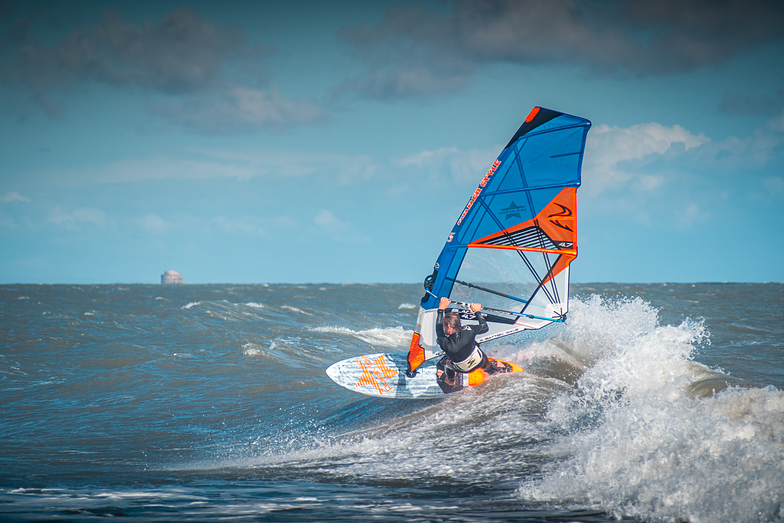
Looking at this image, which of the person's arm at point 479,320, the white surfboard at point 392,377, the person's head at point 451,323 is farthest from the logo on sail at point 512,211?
the white surfboard at point 392,377

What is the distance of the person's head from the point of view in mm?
5719

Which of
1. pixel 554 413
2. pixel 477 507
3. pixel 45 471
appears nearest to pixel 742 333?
pixel 554 413

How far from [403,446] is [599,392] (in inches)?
92.1

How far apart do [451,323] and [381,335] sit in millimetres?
7499

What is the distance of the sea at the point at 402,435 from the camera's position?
2.92 m

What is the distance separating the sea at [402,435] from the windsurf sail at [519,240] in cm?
82

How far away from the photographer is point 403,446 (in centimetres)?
451

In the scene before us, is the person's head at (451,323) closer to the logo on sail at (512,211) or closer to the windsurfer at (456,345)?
the windsurfer at (456,345)

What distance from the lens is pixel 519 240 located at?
605 cm

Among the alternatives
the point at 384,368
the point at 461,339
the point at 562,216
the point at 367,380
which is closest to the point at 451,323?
the point at 461,339

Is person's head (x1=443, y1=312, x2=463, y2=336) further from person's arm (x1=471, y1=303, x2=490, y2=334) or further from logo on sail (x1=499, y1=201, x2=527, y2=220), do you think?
logo on sail (x1=499, y1=201, x2=527, y2=220)

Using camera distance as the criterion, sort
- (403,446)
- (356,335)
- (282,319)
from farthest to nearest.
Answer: (282,319) < (356,335) < (403,446)

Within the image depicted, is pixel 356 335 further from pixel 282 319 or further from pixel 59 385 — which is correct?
pixel 59 385

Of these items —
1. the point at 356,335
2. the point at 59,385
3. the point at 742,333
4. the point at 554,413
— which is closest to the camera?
the point at 554,413
